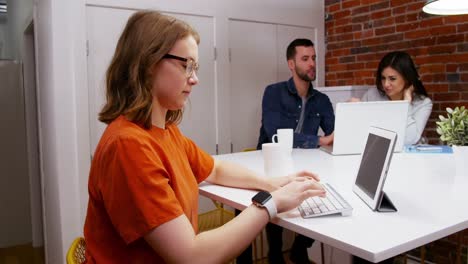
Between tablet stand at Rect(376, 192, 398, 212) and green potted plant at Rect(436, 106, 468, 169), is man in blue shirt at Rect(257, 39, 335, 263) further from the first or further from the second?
tablet stand at Rect(376, 192, 398, 212)

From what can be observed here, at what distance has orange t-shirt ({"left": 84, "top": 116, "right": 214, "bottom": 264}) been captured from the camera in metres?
0.96

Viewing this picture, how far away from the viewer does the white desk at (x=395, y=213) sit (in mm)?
931

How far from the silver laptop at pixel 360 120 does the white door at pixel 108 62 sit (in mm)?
1277

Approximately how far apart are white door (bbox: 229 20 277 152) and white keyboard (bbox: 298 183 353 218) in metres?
2.11

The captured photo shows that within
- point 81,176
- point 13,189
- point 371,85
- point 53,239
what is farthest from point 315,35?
point 13,189

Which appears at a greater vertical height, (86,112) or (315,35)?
(315,35)

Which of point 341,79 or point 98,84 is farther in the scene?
point 341,79

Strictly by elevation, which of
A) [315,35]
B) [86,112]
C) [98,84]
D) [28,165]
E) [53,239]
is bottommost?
[53,239]

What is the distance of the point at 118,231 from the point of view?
39.4 inches

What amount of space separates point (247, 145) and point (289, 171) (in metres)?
1.85

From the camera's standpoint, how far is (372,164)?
129 centimetres

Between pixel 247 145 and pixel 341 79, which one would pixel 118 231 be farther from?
pixel 341 79

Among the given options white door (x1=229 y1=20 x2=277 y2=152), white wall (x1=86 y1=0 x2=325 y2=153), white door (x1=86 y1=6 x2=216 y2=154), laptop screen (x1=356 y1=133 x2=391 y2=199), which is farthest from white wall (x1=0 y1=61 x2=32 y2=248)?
laptop screen (x1=356 y1=133 x2=391 y2=199)

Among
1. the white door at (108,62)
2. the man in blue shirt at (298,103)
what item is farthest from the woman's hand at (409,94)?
the white door at (108,62)
